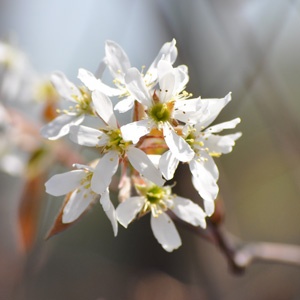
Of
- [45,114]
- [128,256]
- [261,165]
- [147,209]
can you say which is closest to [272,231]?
[261,165]

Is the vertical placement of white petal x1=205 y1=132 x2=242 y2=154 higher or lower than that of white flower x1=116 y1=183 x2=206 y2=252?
higher

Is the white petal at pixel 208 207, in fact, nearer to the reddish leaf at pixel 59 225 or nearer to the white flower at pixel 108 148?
the white flower at pixel 108 148

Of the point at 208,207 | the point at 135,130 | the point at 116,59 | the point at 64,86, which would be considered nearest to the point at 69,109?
the point at 64,86

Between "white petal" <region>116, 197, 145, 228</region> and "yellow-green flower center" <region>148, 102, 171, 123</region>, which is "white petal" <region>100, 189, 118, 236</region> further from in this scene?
"yellow-green flower center" <region>148, 102, 171, 123</region>

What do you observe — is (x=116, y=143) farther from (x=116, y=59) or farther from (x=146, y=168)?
(x=116, y=59)

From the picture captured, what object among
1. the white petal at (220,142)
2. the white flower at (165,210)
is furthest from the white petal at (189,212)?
the white petal at (220,142)

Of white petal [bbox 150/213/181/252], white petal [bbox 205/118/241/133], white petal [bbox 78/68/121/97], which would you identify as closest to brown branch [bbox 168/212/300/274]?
white petal [bbox 150/213/181/252]
